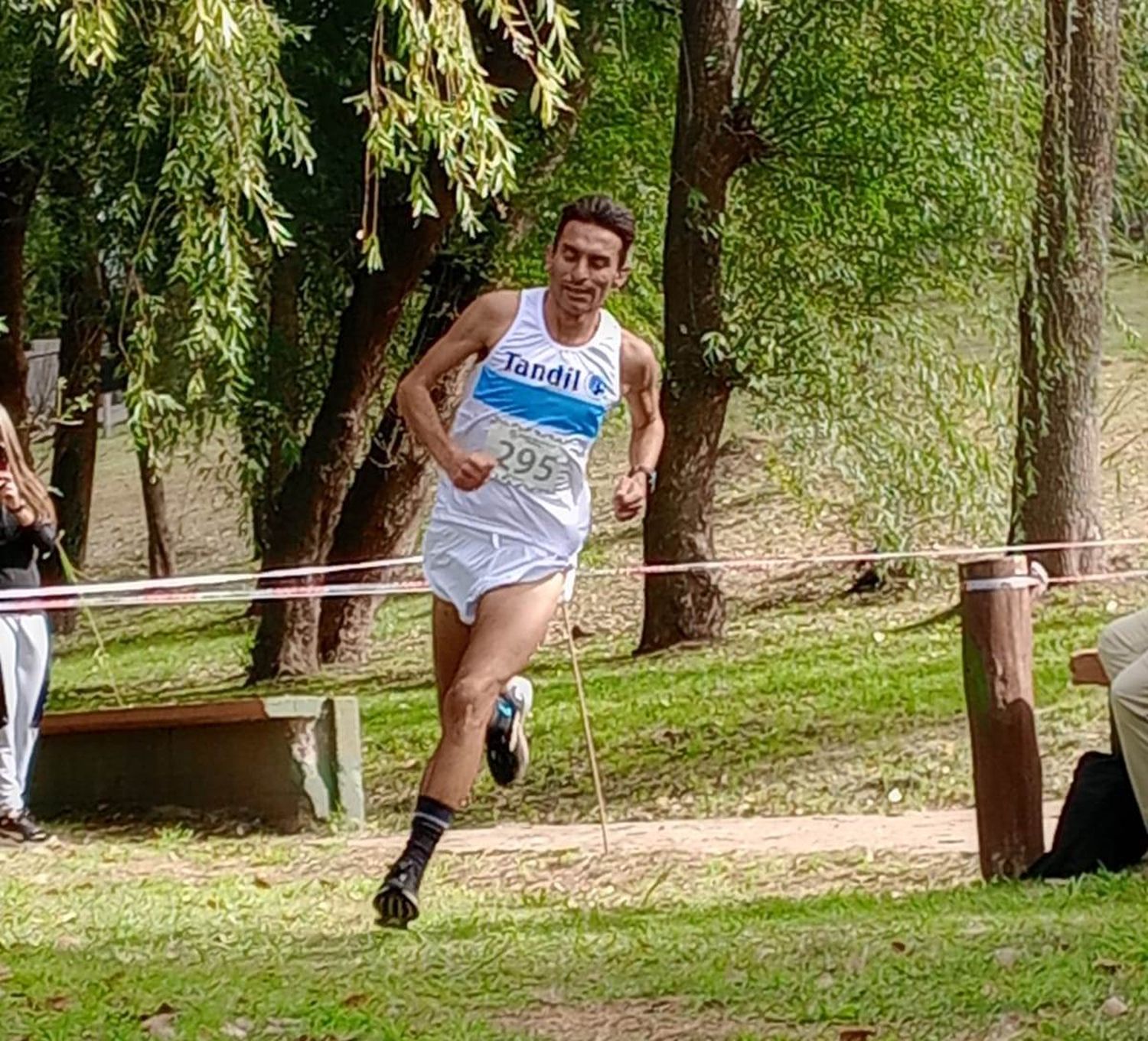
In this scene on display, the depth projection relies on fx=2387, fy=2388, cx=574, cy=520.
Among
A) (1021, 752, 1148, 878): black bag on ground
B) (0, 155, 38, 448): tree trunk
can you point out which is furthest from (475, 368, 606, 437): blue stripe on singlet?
(0, 155, 38, 448): tree trunk

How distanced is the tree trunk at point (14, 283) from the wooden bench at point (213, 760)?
187 inches

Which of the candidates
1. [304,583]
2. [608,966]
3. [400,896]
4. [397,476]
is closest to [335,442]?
[397,476]

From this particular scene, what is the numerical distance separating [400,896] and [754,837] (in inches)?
148

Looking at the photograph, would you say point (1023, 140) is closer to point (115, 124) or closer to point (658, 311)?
point (658, 311)

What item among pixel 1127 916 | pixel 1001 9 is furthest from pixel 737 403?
pixel 1127 916

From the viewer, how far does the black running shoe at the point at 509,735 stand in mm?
7223

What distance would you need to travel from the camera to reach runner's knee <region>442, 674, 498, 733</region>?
6453 millimetres

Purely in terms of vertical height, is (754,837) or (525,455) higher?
(525,455)

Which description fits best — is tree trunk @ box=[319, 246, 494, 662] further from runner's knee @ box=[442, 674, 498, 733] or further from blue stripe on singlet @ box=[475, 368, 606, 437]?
runner's knee @ box=[442, 674, 498, 733]

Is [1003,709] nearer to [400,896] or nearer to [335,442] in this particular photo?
[400,896]

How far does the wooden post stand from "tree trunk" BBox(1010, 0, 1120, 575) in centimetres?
681

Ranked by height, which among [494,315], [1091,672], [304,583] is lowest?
[1091,672]

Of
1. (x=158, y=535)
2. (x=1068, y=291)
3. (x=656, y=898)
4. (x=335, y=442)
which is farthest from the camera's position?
(x=158, y=535)

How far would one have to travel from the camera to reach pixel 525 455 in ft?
22.0
